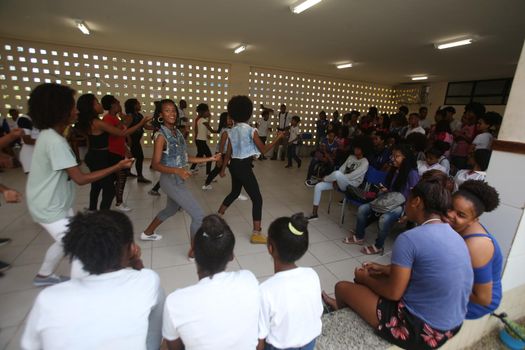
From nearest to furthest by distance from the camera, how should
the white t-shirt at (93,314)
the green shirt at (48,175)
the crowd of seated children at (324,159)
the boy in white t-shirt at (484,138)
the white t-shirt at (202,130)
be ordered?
the white t-shirt at (93,314) → the green shirt at (48,175) → the boy in white t-shirt at (484,138) → the crowd of seated children at (324,159) → the white t-shirt at (202,130)

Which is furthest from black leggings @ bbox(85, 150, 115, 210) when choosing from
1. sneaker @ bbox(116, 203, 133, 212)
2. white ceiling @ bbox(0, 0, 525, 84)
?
white ceiling @ bbox(0, 0, 525, 84)

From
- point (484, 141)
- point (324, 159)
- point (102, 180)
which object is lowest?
point (102, 180)

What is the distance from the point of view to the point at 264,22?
4219 millimetres

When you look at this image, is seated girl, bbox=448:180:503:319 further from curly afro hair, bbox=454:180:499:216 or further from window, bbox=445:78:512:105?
window, bbox=445:78:512:105

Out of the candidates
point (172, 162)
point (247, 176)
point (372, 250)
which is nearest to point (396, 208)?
point (372, 250)

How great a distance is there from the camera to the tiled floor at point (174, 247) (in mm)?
2012

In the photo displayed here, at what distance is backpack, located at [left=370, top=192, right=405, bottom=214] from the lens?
278cm

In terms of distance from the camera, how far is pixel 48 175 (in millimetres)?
1718

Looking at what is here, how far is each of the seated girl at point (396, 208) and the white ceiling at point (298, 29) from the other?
195cm

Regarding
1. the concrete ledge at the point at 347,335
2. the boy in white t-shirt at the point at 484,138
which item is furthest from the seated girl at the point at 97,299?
the boy in white t-shirt at the point at 484,138

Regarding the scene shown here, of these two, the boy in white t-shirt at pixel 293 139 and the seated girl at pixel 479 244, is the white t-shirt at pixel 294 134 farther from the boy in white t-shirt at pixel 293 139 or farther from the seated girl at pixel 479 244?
the seated girl at pixel 479 244

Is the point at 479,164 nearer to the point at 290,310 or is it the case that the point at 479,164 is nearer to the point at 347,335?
the point at 347,335

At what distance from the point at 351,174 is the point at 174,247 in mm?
2391

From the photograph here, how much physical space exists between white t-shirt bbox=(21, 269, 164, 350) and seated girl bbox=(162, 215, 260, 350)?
105 mm
